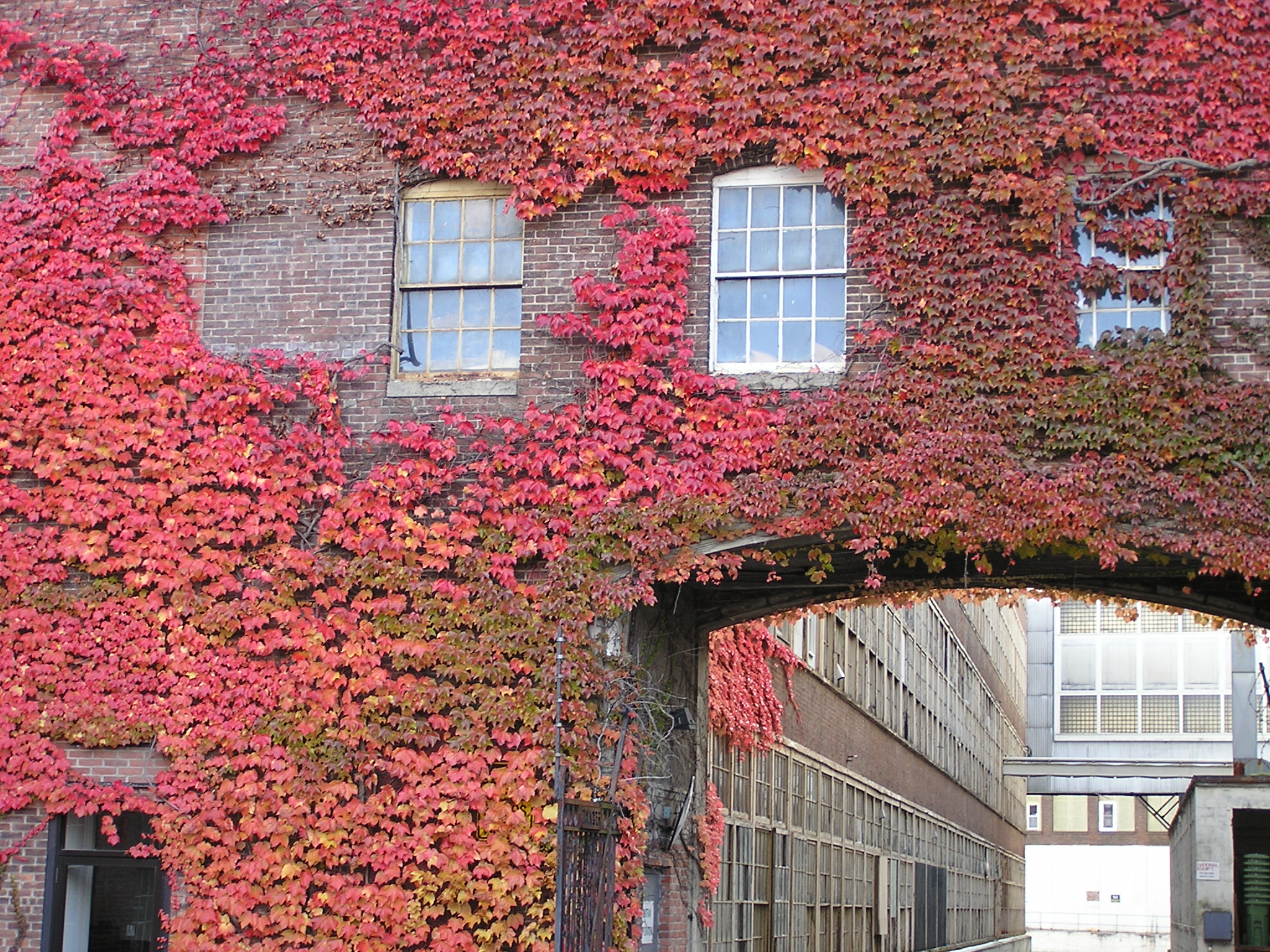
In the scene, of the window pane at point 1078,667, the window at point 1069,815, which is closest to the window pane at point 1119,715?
the window pane at point 1078,667

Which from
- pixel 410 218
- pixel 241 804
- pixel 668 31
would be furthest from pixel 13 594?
pixel 668 31

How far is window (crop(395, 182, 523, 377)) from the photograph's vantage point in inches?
575

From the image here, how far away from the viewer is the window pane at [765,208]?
14.2 m

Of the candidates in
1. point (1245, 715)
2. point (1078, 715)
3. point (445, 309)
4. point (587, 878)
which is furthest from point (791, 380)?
point (1078, 715)

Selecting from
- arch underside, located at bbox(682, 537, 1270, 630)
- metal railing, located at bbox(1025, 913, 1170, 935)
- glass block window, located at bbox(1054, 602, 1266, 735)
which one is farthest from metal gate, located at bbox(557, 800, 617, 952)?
metal railing, located at bbox(1025, 913, 1170, 935)

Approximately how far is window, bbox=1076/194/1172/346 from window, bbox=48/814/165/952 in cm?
935

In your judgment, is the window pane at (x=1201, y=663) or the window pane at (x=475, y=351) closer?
the window pane at (x=475, y=351)

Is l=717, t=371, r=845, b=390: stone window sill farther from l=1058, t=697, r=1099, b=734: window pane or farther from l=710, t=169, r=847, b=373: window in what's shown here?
l=1058, t=697, r=1099, b=734: window pane

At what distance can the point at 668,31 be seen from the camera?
14.3 meters

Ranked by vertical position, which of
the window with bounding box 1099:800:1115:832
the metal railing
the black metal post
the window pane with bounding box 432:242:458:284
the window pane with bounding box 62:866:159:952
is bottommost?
the metal railing

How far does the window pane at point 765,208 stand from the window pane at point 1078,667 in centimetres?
3175

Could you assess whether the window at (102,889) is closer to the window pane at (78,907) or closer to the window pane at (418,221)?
the window pane at (78,907)

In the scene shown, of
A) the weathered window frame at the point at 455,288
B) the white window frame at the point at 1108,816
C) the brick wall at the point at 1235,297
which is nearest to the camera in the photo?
the brick wall at the point at 1235,297

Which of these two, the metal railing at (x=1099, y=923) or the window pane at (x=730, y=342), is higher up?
the window pane at (x=730, y=342)
